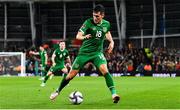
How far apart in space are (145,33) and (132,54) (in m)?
9.86

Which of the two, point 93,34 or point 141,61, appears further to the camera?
point 141,61

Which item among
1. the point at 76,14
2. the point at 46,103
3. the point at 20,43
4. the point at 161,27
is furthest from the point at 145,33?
→ the point at 46,103

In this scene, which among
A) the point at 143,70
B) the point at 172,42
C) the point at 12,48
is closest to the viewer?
the point at 143,70

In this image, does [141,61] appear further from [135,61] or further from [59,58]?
[59,58]

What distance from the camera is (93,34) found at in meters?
17.8

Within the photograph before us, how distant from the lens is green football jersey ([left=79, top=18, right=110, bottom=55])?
1773 cm

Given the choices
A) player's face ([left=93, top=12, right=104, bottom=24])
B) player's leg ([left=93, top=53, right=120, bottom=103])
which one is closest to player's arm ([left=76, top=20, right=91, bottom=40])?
player's face ([left=93, top=12, right=104, bottom=24])

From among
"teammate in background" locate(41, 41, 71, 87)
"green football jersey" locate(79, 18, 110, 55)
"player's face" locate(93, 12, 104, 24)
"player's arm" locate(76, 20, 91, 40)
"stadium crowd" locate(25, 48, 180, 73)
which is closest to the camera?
"player's arm" locate(76, 20, 91, 40)

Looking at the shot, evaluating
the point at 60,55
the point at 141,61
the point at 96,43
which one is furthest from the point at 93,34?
the point at 141,61

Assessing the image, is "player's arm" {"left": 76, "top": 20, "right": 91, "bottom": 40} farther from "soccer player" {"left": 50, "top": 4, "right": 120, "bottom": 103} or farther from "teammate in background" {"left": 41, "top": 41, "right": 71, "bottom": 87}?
"teammate in background" {"left": 41, "top": 41, "right": 71, "bottom": 87}

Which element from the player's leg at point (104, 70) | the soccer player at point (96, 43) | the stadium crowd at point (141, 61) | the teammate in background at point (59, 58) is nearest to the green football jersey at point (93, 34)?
the soccer player at point (96, 43)

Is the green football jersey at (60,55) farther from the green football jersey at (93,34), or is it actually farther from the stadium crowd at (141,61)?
the stadium crowd at (141,61)

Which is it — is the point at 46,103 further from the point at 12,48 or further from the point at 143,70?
the point at 12,48

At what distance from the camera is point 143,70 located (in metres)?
51.0
